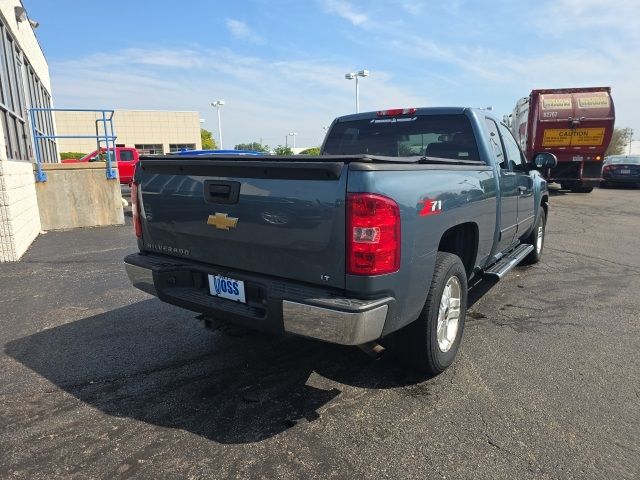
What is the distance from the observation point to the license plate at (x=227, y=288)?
290 centimetres

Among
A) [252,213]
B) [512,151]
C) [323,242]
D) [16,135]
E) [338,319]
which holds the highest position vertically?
[16,135]

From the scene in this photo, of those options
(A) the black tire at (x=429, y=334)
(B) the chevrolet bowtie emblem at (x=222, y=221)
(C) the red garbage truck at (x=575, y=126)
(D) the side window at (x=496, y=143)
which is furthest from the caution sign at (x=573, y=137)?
(B) the chevrolet bowtie emblem at (x=222, y=221)

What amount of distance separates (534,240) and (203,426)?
5.35 metres

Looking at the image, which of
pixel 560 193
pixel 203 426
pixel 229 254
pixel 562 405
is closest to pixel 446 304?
pixel 562 405

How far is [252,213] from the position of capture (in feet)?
9.07

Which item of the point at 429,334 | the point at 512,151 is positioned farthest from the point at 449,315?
the point at 512,151

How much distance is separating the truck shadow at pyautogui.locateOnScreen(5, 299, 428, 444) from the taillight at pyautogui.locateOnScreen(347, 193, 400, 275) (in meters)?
0.68

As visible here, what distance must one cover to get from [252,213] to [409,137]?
243cm

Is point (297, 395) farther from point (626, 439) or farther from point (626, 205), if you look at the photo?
point (626, 205)

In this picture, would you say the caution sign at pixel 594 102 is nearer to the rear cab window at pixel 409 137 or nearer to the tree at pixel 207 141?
the rear cab window at pixel 409 137

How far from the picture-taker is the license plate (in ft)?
9.52

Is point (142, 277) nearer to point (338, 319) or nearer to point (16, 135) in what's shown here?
point (338, 319)

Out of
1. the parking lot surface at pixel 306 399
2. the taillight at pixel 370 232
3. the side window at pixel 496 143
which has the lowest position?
the parking lot surface at pixel 306 399

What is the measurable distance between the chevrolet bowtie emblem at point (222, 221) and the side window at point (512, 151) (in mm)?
3370
